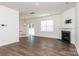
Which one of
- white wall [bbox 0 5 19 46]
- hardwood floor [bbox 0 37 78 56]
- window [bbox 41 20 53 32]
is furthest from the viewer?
window [bbox 41 20 53 32]

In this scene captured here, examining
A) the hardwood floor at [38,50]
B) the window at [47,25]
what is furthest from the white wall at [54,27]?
the hardwood floor at [38,50]

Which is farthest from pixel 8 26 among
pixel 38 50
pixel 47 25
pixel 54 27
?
pixel 47 25

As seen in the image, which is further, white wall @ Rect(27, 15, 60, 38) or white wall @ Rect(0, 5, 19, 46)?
white wall @ Rect(27, 15, 60, 38)

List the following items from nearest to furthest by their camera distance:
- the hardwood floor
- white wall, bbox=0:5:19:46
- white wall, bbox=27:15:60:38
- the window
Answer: the hardwood floor, white wall, bbox=0:5:19:46, white wall, bbox=27:15:60:38, the window

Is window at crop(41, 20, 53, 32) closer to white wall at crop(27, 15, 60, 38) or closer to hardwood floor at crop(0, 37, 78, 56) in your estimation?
white wall at crop(27, 15, 60, 38)

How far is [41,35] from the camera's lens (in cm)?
1181

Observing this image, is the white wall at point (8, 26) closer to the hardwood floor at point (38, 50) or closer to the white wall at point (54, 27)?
the hardwood floor at point (38, 50)

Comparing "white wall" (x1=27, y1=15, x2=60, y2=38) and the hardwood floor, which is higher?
"white wall" (x1=27, y1=15, x2=60, y2=38)

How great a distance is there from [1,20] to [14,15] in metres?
1.36

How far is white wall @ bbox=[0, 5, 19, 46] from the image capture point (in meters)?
5.93

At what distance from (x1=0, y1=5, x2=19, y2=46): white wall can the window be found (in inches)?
179

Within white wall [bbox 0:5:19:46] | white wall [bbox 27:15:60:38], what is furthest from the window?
white wall [bbox 0:5:19:46]

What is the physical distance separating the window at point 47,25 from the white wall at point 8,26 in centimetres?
456

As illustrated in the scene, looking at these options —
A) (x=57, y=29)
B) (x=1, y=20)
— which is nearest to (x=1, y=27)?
(x=1, y=20)
